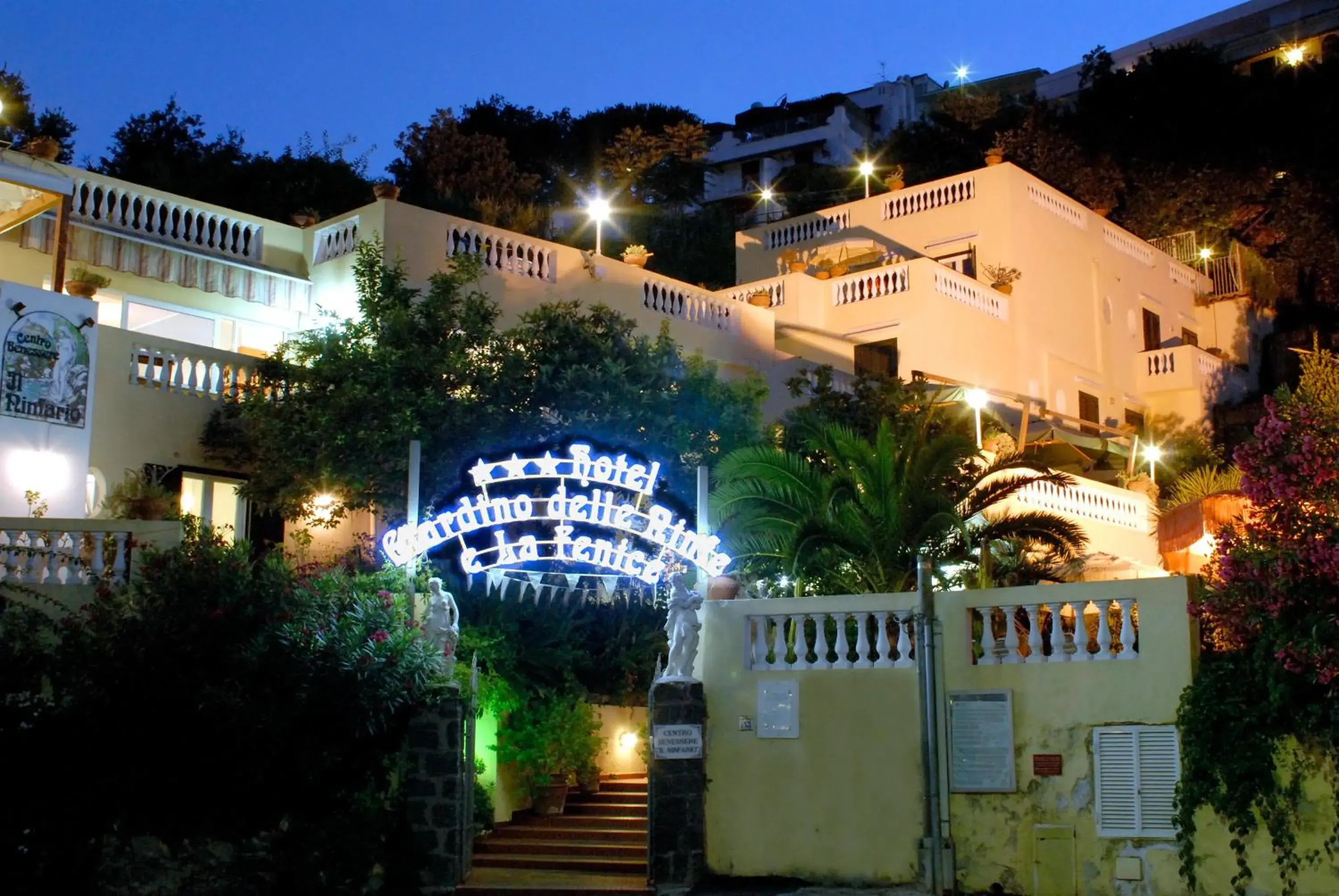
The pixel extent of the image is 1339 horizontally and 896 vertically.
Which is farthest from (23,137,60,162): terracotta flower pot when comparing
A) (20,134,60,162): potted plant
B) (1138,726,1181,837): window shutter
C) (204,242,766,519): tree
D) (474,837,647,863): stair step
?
(1138,726,1181,837): window shutter

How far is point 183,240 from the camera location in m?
24.8

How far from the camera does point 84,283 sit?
21953mm

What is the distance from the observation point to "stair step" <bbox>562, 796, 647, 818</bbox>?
62.6 feet

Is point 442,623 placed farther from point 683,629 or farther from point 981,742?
point 981,742

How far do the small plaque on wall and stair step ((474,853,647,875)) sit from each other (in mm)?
4309

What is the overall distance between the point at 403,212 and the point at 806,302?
1215cm

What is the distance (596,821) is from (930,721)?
16.3ft

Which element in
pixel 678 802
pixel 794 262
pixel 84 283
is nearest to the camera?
pixel 678 802

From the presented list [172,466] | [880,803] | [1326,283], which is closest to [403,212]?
[172,466]

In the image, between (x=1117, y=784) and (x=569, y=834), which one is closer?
(x=1117, y=784)

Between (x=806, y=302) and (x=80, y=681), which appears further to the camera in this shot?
(x=806, y=302)

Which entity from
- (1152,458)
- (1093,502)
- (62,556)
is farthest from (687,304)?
(62,556)

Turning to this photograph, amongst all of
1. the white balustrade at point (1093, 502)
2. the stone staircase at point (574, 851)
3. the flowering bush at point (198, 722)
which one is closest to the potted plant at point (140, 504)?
the flowering bush at point (198, 722)

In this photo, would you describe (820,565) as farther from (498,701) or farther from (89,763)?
(89,763)
